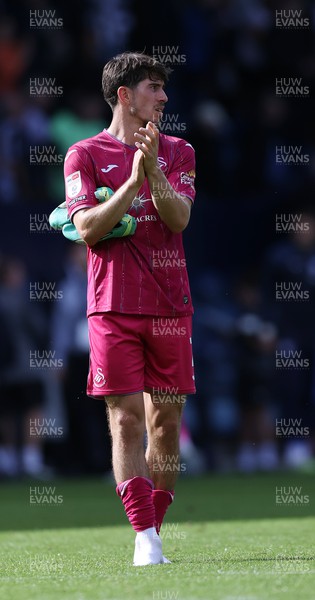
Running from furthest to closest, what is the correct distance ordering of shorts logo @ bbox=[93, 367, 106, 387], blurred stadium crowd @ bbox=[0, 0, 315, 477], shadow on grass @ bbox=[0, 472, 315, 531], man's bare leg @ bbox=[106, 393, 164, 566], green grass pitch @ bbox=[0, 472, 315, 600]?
blurred stadium crowd @ bbox=[0, 0, 315, 477] < shadow on grass @ bbox=[0, 472, 315, 531] < shorts logo @ bbox=[93, 367, 106, 387] < man's bare leg @ bbox=[106, 393, 164, 566] < green grass pitch @ bbox=[0, 472, 315, 600]

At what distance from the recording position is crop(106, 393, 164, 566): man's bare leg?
6.49 meters

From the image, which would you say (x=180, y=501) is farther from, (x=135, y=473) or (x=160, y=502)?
(x=135, y=473)

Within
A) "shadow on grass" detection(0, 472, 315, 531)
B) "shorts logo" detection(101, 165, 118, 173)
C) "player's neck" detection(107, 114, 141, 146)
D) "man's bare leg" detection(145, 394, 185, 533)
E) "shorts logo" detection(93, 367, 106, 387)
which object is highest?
"player's neck" detection(107, 114, 141, 146)

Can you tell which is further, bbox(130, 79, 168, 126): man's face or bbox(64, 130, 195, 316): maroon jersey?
bbox(130, 79, 168, 126): man's face

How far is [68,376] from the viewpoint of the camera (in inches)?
560

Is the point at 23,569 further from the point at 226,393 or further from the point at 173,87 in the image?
the point at 173,87

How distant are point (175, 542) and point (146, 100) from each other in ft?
8.54

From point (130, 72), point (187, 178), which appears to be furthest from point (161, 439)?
point (130, 72)

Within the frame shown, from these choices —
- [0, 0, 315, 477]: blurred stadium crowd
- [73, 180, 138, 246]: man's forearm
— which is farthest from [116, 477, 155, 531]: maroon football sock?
[0, 0, 315, 477]: blurred stadium crowd

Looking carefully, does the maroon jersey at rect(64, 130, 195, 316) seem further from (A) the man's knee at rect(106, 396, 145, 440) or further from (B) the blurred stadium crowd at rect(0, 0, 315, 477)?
(B) the blurred stadium crowd at rect(0, 0, 315, 477)

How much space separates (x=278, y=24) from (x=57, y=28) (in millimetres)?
3087

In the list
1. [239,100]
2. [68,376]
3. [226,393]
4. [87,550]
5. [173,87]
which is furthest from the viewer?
[239,100]

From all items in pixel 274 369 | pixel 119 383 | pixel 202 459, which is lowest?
pixel 202 459

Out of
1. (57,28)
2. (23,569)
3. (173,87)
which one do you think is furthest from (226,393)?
(23,569)
